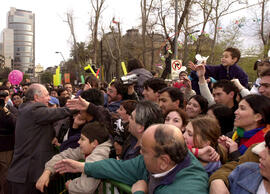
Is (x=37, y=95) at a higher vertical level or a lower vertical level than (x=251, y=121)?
higher

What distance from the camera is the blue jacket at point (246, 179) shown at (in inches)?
71.1

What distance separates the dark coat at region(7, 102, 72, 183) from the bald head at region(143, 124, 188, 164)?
2.09 metres

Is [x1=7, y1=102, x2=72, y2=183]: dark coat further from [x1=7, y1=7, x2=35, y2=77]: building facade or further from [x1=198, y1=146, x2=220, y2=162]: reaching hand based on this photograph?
[x1=7, y1=7, x2=35, y2=77]: building facade

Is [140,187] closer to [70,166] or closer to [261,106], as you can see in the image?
[70,166]

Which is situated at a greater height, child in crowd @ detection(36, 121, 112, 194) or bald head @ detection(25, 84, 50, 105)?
bald head @ detection(25, 84, 50, 105)

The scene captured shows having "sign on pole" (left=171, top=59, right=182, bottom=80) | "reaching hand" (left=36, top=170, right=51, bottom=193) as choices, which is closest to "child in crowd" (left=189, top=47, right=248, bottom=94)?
"reaching hand" (left=36, top=170, right=51, bottom=193)

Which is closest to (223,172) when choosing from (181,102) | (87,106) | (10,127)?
(87,106)

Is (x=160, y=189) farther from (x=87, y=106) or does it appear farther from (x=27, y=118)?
(x=27, y=118)

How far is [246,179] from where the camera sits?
185 cm

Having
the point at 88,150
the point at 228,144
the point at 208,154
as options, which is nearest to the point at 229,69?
the point at 228,144

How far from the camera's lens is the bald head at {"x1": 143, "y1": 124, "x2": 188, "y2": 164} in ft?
6.17

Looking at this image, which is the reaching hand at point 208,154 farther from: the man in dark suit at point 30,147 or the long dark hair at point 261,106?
the man in dark suit at point 30,147

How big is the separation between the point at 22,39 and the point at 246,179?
14619 centimetres

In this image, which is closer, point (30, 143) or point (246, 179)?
point (246, 179)
